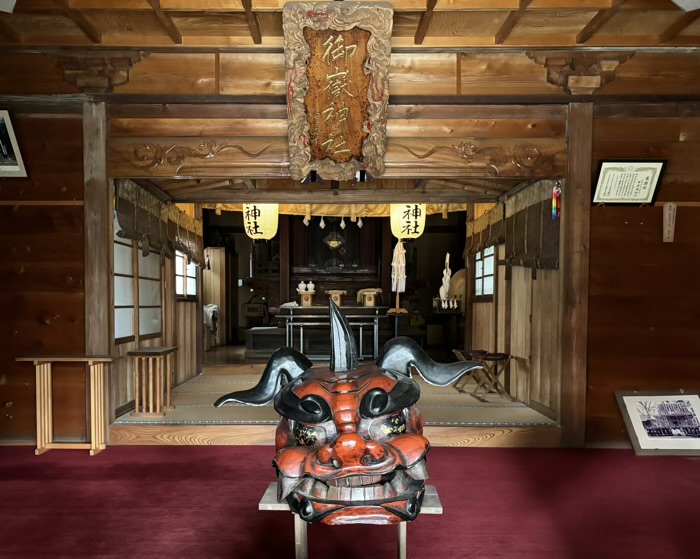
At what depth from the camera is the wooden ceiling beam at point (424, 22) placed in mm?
3618

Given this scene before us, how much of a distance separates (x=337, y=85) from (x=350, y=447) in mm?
3056

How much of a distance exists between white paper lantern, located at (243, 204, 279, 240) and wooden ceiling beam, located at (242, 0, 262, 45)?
4110 millimetres

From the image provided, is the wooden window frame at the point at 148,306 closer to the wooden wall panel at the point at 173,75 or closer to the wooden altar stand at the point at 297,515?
the wooden wall panel at the point at 173,75

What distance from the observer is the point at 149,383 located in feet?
15.4

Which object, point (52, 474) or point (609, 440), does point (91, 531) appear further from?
point (609, 440)

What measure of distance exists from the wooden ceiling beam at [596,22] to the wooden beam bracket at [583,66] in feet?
0.47

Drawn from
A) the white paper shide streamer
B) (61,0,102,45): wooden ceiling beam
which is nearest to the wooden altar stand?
(61,0,102,45): wooden ceiling beam

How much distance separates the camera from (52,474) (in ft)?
11.8

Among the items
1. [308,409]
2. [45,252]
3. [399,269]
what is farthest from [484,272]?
[308,409]

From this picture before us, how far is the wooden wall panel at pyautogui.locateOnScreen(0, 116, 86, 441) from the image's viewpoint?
422 cm

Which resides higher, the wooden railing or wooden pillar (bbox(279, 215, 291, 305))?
wooden pillar (bbox(279, 215, 291, 305))

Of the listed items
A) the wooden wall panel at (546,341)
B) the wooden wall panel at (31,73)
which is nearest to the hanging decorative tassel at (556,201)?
the wooden wall panel at (546,341)

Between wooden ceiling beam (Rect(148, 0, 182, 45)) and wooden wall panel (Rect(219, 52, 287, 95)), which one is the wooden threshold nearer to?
wooden wall panel (Rect(219, 52, 287, 95))

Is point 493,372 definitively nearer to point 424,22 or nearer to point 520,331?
point 520,331
